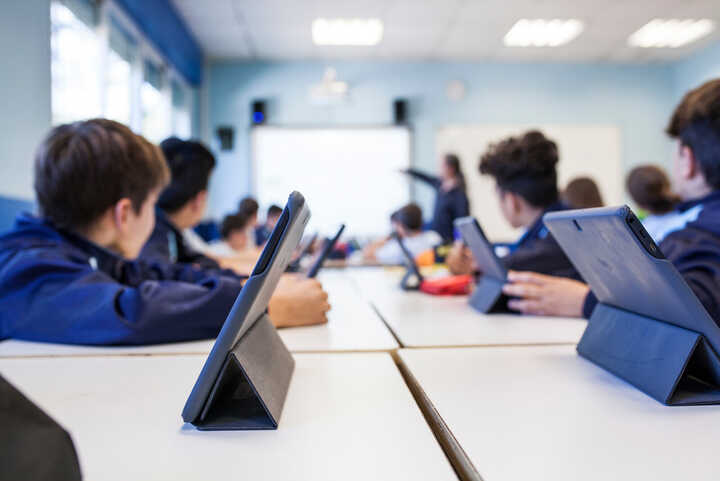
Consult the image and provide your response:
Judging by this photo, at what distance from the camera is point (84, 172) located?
44.7 inches

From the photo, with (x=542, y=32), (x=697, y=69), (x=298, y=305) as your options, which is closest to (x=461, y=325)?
(x=298, y=305)

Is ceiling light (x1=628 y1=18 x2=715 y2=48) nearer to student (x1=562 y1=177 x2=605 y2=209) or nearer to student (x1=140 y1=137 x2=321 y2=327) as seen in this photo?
student (x1=562 y1=177 x2=605 y2=209)

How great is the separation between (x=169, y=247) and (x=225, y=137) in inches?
157

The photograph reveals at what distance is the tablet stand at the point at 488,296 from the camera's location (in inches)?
52.6

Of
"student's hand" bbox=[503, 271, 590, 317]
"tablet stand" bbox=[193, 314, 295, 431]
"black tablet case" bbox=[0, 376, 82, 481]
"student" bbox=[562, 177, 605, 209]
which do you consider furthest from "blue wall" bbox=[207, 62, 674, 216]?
"black tablet case" bbox=[0, 376, 82, 481]

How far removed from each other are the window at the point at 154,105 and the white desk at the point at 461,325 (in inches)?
146

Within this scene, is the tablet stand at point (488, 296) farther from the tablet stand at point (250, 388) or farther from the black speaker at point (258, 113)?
the black speaker at point (258, 113)

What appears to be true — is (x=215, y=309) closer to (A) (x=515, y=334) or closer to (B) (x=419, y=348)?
(B) (x=419, y=348)

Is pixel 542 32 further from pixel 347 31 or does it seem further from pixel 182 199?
pixel 182 199

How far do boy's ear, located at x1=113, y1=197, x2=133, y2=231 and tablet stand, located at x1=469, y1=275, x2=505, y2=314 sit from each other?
0.92m

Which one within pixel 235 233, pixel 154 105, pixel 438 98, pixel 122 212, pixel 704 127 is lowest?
pixel 235 233

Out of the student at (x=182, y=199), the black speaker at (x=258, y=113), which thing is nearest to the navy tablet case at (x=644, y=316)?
the student at (x=182, y=199)

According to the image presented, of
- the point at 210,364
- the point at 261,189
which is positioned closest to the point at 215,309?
the point at 210,364

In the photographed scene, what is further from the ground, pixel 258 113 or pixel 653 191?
pixel 258 113
